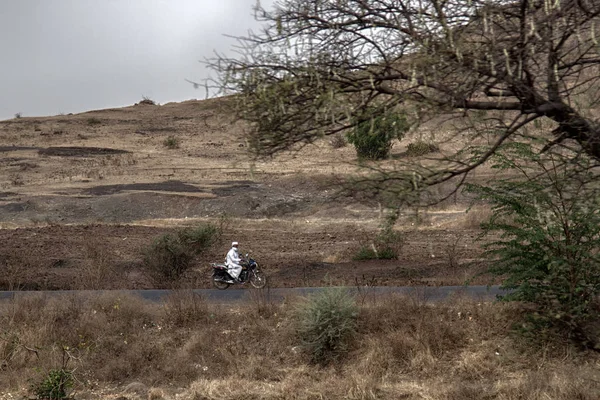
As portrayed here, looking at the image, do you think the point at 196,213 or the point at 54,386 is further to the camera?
the point at 196,213

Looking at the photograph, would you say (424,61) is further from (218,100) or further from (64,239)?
(64,239)

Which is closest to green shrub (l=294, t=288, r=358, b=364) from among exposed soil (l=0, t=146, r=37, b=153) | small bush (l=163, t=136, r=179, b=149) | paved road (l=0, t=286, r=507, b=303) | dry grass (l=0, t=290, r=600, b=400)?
dry grass (l=0, t=290, r=600, b=400)

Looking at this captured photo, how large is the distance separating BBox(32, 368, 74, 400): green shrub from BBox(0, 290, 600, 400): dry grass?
1.06m

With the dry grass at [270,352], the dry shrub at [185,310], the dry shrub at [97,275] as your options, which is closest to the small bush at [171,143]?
the dry shrub at [97,275]

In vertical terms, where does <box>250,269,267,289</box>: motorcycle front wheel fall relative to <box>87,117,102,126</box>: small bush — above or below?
below

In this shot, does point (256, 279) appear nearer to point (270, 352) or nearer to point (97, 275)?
point (97, 275)

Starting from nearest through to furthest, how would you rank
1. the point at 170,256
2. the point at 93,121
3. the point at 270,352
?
the point at 270,352 → the point at 170,256 → the point at 93,121

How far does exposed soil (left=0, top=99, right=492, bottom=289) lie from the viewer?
65.5 ft

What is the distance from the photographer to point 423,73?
6.20 metres

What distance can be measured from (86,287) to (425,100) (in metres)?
14.7

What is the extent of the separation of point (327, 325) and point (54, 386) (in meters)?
4.40

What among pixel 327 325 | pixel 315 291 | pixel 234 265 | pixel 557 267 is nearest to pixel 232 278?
pixel 234 265

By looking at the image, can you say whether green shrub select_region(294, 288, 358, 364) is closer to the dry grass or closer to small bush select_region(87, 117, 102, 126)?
the dry grass

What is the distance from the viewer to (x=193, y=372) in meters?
13.0
